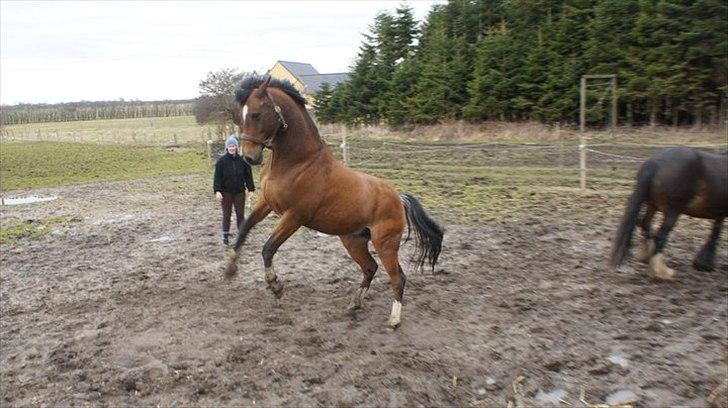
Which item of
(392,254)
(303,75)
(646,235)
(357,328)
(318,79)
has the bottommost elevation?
(357,328)

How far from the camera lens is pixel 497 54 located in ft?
75.8

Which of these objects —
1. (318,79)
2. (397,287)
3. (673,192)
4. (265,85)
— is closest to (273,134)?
(265,85)

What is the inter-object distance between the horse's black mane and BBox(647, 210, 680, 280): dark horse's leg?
4114 millimetres

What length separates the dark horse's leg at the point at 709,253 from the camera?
6047 millimetres

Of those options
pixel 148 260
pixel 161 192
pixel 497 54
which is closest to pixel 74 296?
pixel 148 260

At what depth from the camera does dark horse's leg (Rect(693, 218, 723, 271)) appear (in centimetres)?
605

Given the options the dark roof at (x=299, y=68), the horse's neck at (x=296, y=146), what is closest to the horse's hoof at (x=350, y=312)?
the horse's neck at (x=296, y=146)

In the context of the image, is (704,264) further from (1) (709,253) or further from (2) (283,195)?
(2) (283,195)

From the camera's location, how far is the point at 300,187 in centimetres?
460

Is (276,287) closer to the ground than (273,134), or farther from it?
closer to the ground

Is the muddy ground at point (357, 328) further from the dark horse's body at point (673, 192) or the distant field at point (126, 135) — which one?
the distant field at point (126, 135)

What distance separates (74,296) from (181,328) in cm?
187

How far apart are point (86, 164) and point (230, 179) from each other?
17233 mm

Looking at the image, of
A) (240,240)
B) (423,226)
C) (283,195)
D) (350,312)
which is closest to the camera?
(283,195)
